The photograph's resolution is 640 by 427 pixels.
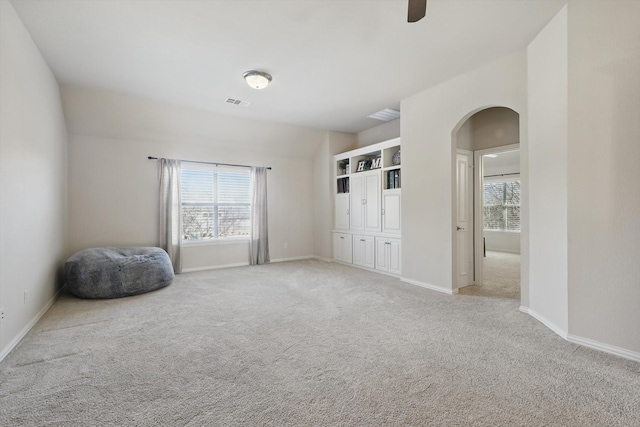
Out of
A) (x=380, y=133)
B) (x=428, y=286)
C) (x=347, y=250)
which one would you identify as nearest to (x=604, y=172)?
(x=428, y=286)

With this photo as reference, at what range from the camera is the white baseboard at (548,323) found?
8.54ft

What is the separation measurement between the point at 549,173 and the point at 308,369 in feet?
9.07

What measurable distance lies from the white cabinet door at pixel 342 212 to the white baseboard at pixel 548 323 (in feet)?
11.5

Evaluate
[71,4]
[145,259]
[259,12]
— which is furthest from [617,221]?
[145,259]

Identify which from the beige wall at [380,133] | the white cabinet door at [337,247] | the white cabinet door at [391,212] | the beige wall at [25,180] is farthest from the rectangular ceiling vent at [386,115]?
the beige wall at [25,180]

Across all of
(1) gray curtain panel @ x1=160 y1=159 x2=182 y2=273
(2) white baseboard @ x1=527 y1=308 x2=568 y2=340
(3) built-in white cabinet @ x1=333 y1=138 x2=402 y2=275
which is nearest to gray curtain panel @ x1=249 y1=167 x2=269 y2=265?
(1) gray curtain panel @ x1=160 y1=159 x2=182 y2=273

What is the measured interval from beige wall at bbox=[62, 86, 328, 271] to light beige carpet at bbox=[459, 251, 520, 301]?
3.91 meters

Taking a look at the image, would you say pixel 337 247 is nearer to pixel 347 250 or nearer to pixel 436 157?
pixel 347 250

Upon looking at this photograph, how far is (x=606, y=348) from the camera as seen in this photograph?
2350 mm

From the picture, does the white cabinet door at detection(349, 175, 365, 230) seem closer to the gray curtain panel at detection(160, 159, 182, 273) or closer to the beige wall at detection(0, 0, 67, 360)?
the gray curtain panel at detection(160, 159, 182, 273)

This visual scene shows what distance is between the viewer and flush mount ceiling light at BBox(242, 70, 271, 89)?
11.9ft

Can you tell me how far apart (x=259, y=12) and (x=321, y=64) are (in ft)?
3.46

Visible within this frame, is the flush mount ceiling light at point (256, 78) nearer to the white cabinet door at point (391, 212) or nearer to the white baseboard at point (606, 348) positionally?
the white cabinet door at point (391, 212)

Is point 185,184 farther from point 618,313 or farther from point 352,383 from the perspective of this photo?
point 618,313
